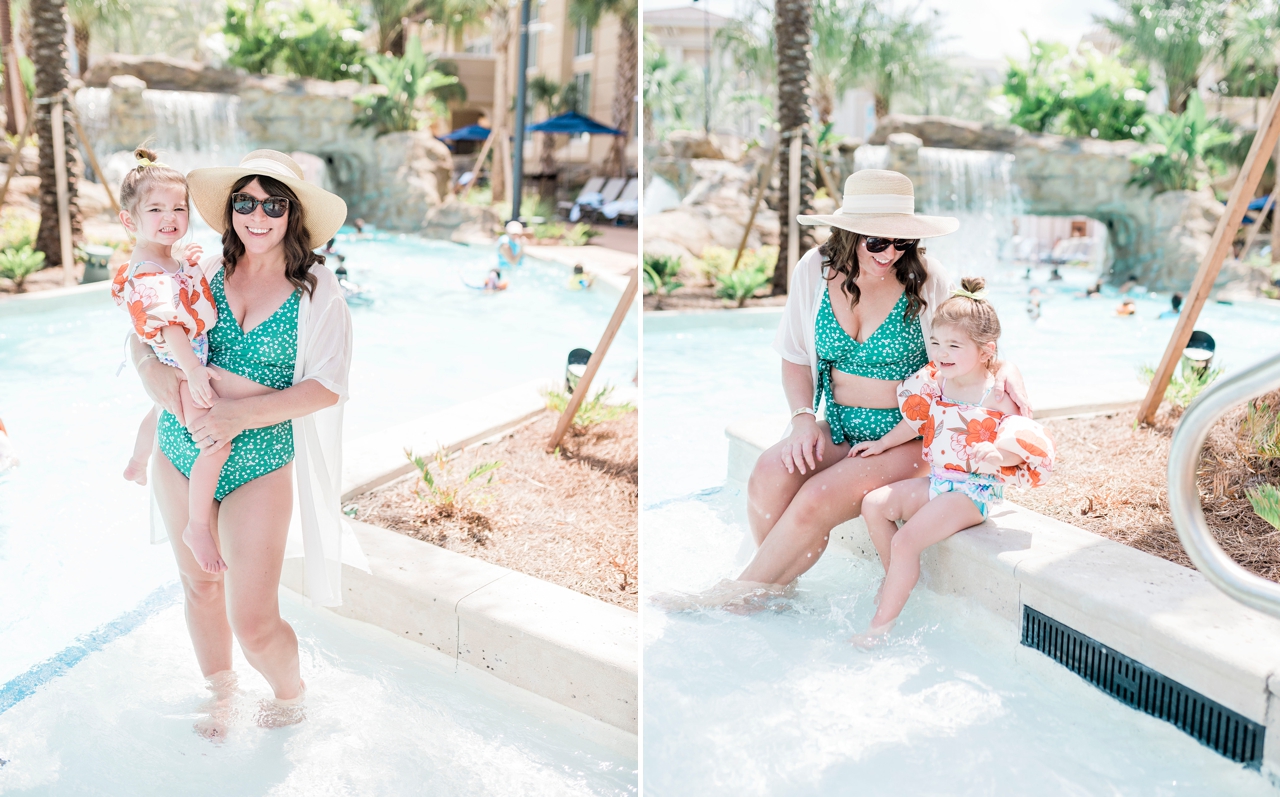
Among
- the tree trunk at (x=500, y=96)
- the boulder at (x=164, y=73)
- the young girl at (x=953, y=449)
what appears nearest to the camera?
the young girl at (x=953, y=449)

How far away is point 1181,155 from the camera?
54.5 ft

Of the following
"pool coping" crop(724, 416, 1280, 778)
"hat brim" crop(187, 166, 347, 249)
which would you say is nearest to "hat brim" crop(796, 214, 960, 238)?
"pool coping" crop(724, 416, 1280, 778)

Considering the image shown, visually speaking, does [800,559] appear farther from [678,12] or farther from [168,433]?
[678,12]

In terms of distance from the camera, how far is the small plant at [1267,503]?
313 centimetres

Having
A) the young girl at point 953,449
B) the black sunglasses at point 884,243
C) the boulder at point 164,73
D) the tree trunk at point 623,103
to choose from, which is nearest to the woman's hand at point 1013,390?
the young girl at point 953,449

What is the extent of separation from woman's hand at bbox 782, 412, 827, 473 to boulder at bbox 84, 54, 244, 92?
20.3 m

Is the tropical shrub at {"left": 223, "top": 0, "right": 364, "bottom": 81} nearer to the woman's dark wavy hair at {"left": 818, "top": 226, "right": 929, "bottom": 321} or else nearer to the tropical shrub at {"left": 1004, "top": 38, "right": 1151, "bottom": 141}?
the tropical shrub at {"left": 1004, "top": 38, "right": 1151, "bottom": 141}

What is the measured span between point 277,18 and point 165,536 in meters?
22.1

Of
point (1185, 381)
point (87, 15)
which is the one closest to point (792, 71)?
point (1185, 381)

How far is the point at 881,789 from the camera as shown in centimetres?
252

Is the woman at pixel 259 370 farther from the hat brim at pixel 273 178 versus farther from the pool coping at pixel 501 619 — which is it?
the pool coping at pixel 501 619

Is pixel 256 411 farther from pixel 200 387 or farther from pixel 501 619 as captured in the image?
pixel 501 619

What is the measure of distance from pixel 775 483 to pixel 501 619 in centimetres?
112

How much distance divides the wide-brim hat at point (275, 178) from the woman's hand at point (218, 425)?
20.7 inches
